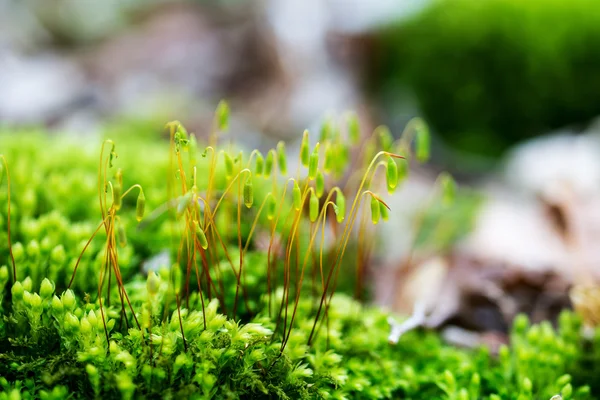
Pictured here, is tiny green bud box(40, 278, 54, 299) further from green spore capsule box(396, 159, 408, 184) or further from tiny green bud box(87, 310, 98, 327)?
green spore capsule box(396, 159, 408, 184)

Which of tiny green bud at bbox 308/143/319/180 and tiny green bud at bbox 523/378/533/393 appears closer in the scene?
tiny green bud at bbox 308/143/319/180

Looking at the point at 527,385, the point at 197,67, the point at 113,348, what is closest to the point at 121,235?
the point at 113,348

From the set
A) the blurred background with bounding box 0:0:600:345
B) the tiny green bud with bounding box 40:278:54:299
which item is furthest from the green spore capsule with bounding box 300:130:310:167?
the tiny green bud with bounding box 40:278:54:299

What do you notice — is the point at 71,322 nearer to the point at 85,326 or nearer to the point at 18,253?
the point at 85,326

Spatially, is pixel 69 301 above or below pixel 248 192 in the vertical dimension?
below

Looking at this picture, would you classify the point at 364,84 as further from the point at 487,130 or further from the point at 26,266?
the point at 26,266

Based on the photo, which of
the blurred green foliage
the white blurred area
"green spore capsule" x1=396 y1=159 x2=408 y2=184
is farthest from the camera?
the white blurred area

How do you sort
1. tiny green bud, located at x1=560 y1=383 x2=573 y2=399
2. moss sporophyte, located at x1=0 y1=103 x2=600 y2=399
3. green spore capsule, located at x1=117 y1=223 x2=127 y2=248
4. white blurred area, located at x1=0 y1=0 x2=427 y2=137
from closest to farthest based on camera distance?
1. green spore capsule, located at x1=117 y1=223 x2=127 y2=248
2. moss sporophyte, located at x1=0 y1=103 x2=600 y2=399
3. tiny green bud, located at x1=560 y1=383 x2=573 y2=399
4. white blurred area, located at x1=0 y1=0 x2=427 y2=137
